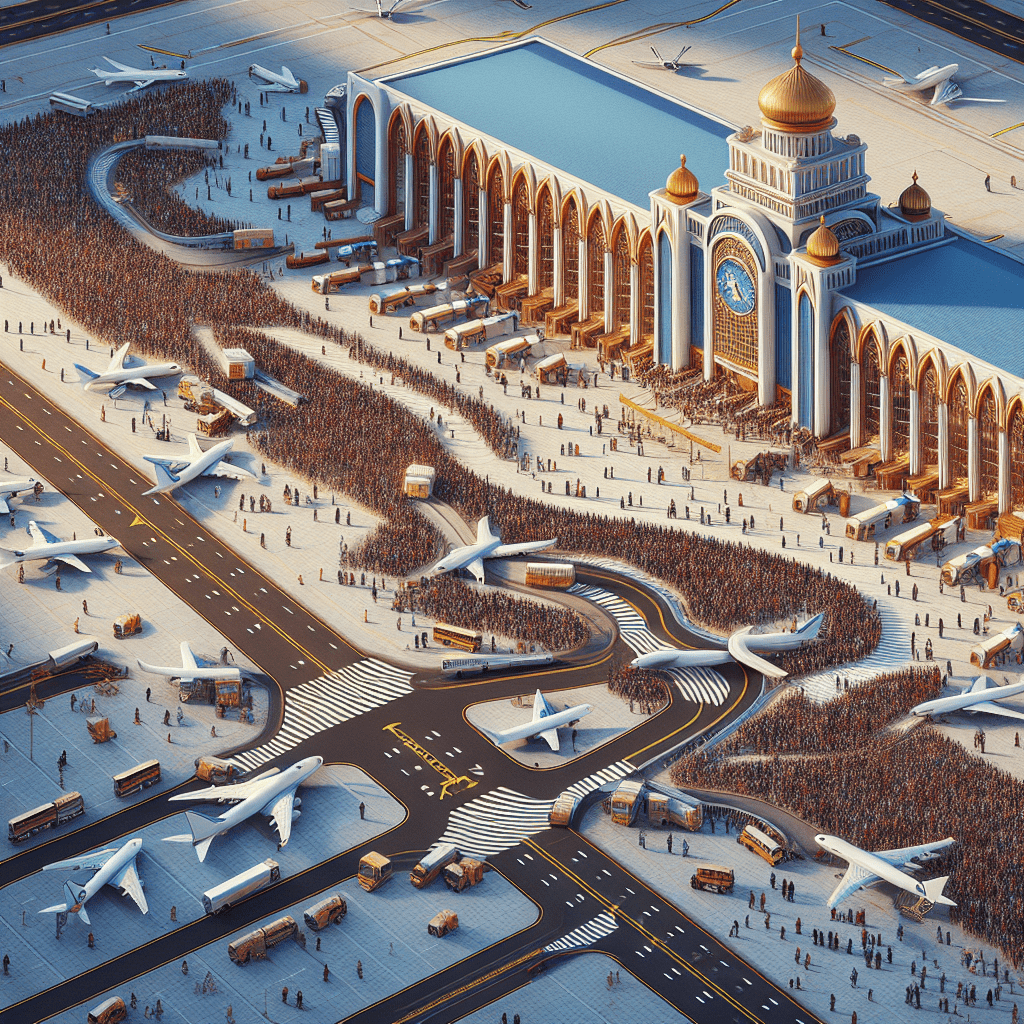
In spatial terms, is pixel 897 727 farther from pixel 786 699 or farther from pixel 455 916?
pixel 455 916

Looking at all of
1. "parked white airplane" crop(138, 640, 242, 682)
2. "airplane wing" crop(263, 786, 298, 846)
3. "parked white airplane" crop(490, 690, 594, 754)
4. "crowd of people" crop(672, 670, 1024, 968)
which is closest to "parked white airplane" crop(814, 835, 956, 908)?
"crowd of people" crop(672, 670, 1024, 968)

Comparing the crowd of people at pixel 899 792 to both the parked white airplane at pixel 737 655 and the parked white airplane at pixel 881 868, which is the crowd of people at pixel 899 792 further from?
the parked white airplane at pixel 737 655

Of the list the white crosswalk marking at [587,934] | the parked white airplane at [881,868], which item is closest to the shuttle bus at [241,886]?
the white crosswalk marking at [587,934]

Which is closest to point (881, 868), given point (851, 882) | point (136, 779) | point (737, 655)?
point (851, 882)

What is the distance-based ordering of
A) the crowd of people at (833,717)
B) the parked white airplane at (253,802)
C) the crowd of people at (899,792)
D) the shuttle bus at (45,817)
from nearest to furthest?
the crowd of people at (899,792), the parked white airplane at (253,802), the shuttle bus at (45,817), the crowd of people at (833,717)

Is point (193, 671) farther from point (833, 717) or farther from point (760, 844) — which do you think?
point (833, 717)

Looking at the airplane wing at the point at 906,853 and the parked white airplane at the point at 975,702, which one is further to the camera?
the parked white airplane at the point at 975,702
